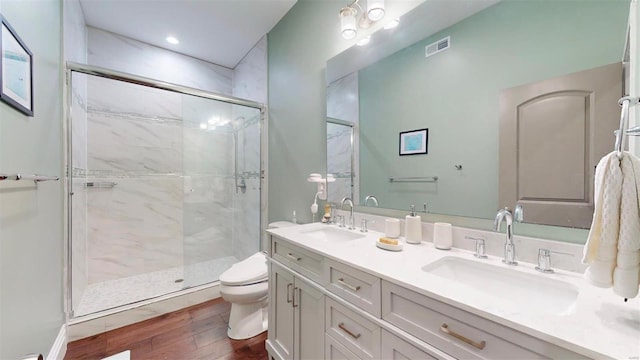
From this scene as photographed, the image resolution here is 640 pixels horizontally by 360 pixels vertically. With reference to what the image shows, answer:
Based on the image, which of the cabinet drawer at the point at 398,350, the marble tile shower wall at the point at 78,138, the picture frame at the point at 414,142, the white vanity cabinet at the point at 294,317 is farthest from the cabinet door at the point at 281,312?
the marble tile shower wall at the point at 78,138

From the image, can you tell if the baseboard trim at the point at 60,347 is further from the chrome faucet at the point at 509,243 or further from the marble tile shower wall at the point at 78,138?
the chrome faucet at the point at 509,243

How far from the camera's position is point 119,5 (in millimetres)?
2182

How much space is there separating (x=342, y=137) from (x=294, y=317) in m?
1.19

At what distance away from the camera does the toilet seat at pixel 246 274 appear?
1.79m

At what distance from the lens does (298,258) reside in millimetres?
1316

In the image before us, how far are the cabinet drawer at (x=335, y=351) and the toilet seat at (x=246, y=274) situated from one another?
0.88 meters

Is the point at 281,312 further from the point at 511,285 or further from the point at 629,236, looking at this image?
the point at 629,236

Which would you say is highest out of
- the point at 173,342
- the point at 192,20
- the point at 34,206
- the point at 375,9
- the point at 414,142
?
the point at 192,20

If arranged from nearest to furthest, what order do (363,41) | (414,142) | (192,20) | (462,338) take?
(462,338), (414,142), (363,41), (192,20)

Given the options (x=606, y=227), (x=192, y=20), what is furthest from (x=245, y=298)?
(x=192, y=20)

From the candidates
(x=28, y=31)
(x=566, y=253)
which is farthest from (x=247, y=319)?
(x=28, y=31)

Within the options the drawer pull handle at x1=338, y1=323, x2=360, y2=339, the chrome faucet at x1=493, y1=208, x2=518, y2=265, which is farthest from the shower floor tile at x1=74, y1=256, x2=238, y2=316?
the chrome faucet at x1=493, y1=208, x2=518, y2=265

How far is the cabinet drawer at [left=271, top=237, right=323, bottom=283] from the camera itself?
1.19 meters

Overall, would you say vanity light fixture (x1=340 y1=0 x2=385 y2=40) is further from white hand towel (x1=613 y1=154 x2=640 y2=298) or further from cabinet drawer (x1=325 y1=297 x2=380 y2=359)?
cabinet drawer (x1=325 y1=297 x2=380 y2=359)
